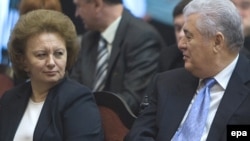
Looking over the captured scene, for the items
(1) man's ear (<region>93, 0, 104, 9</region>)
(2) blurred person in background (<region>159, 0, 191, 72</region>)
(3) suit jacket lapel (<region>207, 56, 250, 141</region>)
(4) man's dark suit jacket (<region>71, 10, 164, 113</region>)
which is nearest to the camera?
(3) suit jacket lapel (<region>207, 56, 250, 141</region>)

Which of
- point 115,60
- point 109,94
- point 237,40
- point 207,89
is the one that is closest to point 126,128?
point 109,94

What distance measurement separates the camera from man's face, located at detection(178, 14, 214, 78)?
321 centimetres

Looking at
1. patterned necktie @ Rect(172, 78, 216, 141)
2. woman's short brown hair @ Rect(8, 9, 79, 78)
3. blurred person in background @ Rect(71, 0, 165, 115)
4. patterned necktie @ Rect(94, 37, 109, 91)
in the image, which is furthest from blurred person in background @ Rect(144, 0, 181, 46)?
patterned necktie @ Rect(172, 78, 216, 141)

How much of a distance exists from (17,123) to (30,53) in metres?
0.35

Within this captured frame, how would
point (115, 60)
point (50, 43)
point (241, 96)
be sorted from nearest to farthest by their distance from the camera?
point (241, 96), point (50, 43), point (115, 60)

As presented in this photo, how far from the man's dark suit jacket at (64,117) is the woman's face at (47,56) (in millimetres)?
68

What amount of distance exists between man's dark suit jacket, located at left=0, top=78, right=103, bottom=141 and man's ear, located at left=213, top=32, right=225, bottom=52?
66cm

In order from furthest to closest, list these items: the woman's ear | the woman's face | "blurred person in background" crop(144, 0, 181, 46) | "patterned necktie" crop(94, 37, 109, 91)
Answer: "blurred person in background" crop(144, 0, 181, 46)
"patterned necktie" crop(94, 37, 109, 91)
the woman's ear
the woman's face

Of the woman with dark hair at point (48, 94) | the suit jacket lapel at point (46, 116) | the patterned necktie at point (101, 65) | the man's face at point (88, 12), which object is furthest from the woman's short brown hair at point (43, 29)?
the man's face at point (88, 12)

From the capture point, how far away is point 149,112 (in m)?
3.36

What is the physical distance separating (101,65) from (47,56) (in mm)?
1079

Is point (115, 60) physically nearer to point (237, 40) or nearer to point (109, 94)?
point (109, 94)

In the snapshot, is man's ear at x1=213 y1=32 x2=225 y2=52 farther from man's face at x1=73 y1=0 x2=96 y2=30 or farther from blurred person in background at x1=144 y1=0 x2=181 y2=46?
blurred person in background at x1=144 y1=0 x2=181 y2=46

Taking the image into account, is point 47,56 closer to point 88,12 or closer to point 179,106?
point 179,106
